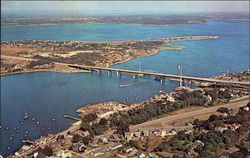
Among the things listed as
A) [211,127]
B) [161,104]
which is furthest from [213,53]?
[211,127]

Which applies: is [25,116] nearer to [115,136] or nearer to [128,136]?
[115,136]

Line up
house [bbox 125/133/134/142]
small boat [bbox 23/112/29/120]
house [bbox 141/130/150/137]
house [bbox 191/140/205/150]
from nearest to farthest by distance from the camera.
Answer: house [bbox 191/140/205/150] < house [bbox 125/133/134/142] < house [bbox 141/130/150/137] < small boat [bbox 23/112/29/120]

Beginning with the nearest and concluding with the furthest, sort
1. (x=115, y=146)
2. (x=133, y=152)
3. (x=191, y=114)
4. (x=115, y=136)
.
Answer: (x=133, y=152) → (x=115, y=146) → (x=115, y=136) → (x=191, y=114)

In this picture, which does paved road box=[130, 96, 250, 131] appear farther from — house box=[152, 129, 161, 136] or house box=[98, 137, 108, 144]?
house box=[98, 137, 108, 144]

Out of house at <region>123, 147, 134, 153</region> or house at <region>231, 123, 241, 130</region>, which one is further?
house at <region>231, 123, 241, 130</region>

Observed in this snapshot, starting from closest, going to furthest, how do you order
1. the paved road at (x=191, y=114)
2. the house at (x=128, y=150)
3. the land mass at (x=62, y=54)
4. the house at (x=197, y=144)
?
1. the house at (x=128, y=150)
2. the house at (x=197, y=144)
3. the paved road at (x=191, y=114)
4. the land mass at (x=62, y=54)

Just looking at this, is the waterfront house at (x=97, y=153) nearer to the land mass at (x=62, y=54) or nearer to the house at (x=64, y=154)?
the house at (x=64, y=154)

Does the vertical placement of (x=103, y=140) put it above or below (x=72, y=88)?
above

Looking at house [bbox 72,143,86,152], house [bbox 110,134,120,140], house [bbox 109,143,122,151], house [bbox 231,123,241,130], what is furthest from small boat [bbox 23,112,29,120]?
house [bbox 231,123,241,130]

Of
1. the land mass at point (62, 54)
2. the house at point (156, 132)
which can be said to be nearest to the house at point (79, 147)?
the house at point (156, 132)

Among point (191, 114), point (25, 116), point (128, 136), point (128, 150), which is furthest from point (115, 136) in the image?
point (25, 116)
